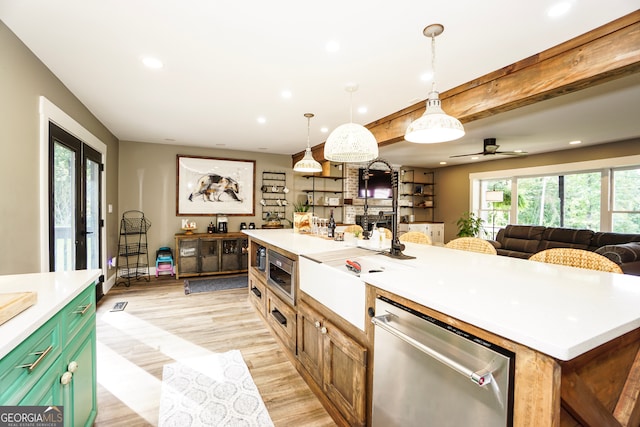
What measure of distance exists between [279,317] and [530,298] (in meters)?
1.99

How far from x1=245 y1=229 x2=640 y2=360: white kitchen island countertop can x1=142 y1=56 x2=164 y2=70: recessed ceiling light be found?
234 cm

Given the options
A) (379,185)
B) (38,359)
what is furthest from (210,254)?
(379,185)

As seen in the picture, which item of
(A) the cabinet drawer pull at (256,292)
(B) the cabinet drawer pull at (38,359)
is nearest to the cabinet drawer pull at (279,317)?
(A) the cabinet drawer pull at (256,292)

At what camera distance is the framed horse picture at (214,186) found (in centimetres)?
546

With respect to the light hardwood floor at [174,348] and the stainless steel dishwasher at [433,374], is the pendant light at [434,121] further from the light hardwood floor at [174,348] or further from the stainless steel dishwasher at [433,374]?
the light hardwood floor at [174,348]

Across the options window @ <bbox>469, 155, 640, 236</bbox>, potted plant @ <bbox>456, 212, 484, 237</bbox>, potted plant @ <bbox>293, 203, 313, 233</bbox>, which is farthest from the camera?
potted plant @ <bbox>456, 212, 484, 237</bbox>

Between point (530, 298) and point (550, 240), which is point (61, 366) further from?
point (550, 240)

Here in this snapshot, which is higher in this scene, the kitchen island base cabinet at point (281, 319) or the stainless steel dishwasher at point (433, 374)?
the stainless steel dishwasher at point (433, 374)

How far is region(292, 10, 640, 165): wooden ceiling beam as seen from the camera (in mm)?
1740

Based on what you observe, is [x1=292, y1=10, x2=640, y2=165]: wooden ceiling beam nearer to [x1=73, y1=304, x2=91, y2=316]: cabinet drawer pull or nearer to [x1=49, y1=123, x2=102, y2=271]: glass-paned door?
[x1=73, y1=304, x2=91, y2=316]: cabinet drawer pull

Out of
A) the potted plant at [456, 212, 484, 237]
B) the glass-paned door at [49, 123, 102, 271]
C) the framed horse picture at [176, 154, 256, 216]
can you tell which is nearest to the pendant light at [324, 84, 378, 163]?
the glass-paned door at [49, 123, 102, 271]

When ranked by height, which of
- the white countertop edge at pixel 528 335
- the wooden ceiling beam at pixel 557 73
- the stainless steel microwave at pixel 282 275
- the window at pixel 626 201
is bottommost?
the stainless steel microwave at pixel 282 275

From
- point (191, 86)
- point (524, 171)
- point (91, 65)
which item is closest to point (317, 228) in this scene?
point (191, 86)

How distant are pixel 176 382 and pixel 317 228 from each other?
6.43ft
